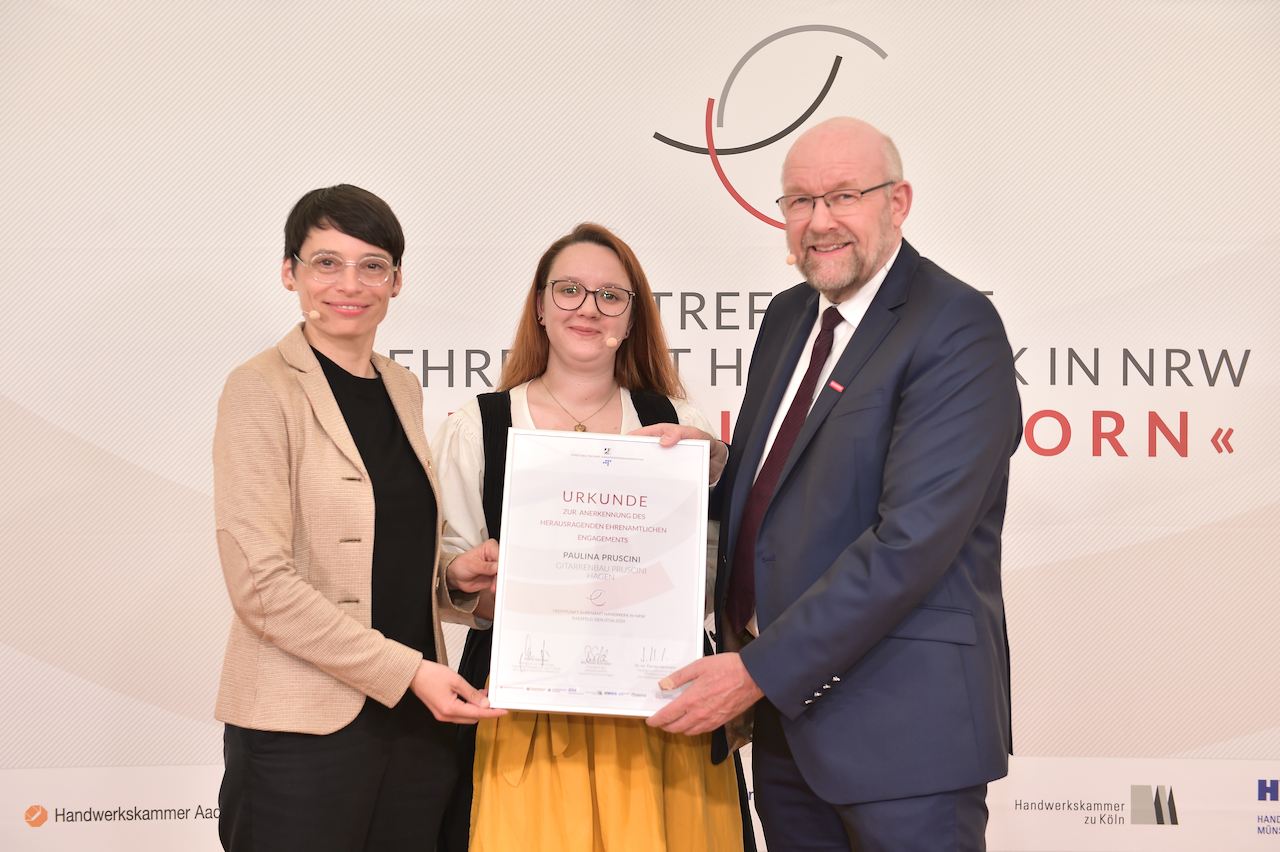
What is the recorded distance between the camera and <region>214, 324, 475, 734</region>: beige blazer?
1550 millimetres

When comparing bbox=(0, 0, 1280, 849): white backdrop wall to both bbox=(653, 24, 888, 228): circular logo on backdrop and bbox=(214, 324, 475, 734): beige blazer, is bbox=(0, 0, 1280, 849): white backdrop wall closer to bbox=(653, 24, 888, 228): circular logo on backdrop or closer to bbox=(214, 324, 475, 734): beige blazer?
bbox=(653, 24, 888, 228): circular logo on backdrop

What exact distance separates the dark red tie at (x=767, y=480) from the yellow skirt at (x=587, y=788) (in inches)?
13.3

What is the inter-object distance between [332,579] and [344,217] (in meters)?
0.71

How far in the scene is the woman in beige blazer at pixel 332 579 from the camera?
1.56 meters

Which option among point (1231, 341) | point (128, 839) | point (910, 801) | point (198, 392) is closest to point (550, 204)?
point (198, 392)

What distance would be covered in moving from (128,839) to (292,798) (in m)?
2.07

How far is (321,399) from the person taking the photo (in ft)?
5.46

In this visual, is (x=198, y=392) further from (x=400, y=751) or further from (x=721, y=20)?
(x=721, y=20)

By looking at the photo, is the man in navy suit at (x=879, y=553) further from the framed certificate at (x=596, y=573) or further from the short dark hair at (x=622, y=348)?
the short dark hair at (x=622, y=348)

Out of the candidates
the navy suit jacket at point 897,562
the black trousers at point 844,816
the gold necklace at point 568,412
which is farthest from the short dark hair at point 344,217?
the black trousers at point 844,816

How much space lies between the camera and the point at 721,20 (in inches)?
122
